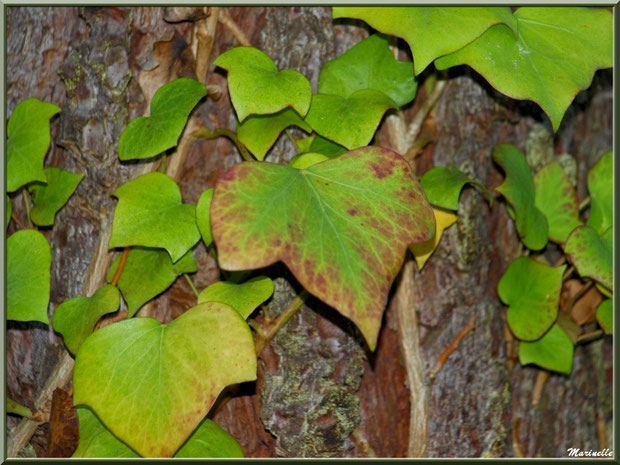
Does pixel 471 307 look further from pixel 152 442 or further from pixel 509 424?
pixel 152 442

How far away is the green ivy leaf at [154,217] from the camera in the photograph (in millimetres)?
775

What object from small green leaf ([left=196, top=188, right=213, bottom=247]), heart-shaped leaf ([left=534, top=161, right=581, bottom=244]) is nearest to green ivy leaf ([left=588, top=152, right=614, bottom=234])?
heart-shaped leaf ([left=534, top=161, right=581, bottom=244])

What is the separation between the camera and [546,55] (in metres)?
0.79

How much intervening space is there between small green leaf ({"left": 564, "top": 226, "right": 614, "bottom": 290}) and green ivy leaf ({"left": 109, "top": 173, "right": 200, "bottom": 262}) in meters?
0.52

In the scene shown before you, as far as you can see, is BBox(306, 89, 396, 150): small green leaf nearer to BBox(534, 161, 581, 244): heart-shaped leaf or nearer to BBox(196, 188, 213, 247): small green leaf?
BBox(196, 188, 213, 247): small green leaf

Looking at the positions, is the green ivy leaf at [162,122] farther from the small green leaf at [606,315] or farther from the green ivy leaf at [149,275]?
the small green leaf at [606,315]

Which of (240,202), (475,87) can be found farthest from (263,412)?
(475,87)

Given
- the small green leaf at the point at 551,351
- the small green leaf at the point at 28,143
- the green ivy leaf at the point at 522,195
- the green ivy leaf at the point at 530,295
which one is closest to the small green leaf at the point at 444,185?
the green ivy leaf at the point at 522,195

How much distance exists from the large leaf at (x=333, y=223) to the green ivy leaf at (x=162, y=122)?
7.0 inches

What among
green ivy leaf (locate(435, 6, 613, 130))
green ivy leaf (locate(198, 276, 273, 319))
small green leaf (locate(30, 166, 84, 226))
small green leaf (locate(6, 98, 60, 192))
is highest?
green ivy leaf (locate(435, 6, 613, 130))

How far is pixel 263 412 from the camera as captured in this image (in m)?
0.83

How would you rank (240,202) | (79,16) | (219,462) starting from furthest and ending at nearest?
1. (79,16)
2. (219,462)
3. (240,202)

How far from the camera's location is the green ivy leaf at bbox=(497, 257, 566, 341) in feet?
3.01

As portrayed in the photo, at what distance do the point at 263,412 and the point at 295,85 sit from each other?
426 mm
